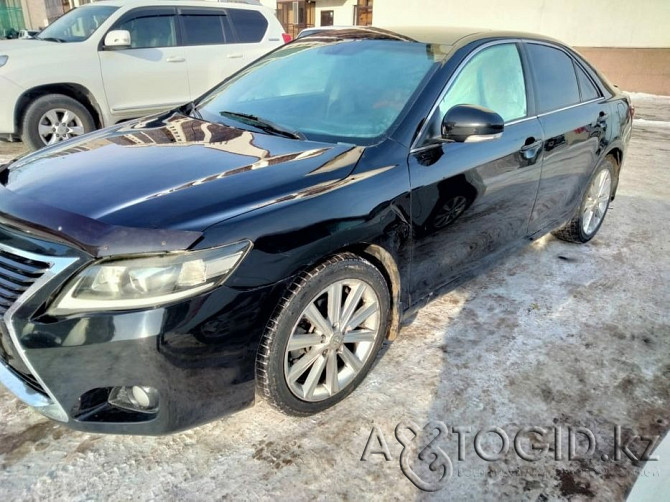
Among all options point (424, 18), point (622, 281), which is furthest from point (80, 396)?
point (424, 18)

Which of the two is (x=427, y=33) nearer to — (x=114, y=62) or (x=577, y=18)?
(x=114, y=62)

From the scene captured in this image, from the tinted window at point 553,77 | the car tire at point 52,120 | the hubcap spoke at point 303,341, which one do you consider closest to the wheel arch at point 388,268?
the hubcap spoke at point 303,341

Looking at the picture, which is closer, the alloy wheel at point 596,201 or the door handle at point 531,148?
the door handle at point 531,148

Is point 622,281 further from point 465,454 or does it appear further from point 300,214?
→ point 300,214

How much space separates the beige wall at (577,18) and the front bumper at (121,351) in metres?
16.4

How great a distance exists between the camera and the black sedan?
5.70 ft

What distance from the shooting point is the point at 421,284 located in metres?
2.68

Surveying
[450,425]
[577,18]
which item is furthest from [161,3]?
[577,18]

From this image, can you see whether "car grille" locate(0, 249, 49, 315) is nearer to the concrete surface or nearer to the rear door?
the concrete surface

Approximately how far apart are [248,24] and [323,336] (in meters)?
6.44

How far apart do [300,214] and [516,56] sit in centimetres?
209

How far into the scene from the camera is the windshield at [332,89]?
2.62 meters

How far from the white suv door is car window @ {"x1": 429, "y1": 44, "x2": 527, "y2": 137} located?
15.5ft

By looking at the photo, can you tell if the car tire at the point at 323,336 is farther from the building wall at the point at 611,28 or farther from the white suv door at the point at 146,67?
the building wall at the point at 611,28
